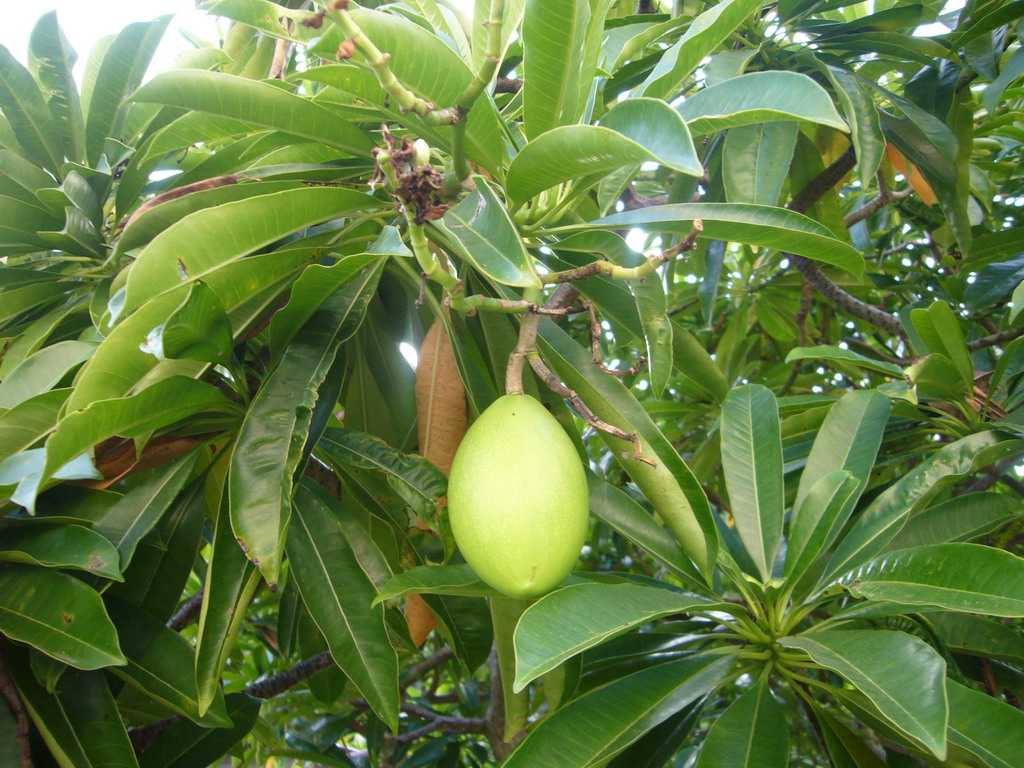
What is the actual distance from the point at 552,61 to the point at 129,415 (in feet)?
1.95

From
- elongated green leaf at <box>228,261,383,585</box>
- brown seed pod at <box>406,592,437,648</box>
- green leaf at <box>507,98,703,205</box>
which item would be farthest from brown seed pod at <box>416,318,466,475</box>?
green leaf at <box>507,98,703,205</box>

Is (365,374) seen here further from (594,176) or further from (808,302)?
(808,302)

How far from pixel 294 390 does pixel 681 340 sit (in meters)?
0.65

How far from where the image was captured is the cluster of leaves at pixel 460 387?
0.81 meters

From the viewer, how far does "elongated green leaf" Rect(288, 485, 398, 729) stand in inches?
38.8

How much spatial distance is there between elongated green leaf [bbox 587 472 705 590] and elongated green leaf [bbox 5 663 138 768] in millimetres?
691

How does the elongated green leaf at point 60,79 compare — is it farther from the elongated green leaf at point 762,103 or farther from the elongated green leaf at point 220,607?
the elongated green leaf at point 762,103

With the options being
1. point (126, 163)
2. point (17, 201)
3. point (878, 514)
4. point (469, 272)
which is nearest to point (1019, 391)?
point (878, 514)

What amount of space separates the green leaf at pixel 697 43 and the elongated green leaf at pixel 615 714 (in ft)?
2.48

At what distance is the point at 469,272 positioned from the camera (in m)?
1.18

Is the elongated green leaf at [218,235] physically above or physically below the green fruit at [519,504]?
above

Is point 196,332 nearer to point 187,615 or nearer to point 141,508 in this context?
point 141,508

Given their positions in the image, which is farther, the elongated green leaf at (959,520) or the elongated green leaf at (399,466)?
the elongated green leaf at (959,520)

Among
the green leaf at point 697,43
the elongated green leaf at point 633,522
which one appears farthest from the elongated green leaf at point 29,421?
the green leaf at point 697,43
